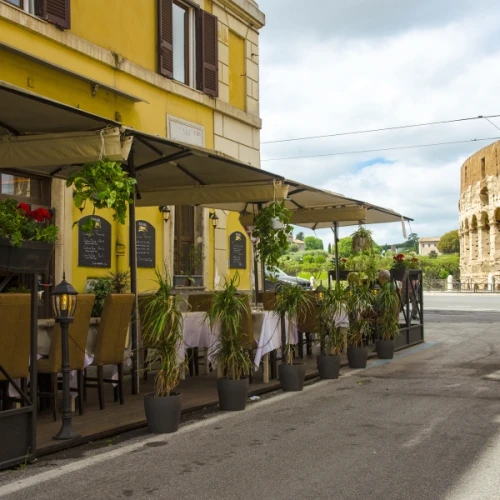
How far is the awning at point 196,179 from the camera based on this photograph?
23.8ft

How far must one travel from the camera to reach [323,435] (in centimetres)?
541

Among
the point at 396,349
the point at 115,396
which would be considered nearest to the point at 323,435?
the point at 115,396

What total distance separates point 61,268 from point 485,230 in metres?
57.8

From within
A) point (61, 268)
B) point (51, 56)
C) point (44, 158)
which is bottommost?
point (61, 268)

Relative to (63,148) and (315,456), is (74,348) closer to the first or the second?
(63,148)

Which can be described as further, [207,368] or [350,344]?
[350,344]

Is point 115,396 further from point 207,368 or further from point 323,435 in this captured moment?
point 323,435

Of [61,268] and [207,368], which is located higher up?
[61,268]

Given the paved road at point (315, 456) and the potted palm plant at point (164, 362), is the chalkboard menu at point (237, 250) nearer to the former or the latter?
the paved road at point (315, 456)

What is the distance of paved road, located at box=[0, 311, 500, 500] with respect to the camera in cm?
403

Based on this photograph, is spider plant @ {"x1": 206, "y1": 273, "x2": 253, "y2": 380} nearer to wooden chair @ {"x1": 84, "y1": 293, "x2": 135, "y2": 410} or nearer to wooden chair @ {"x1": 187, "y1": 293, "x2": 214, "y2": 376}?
wooden chair @ {"x1": 84, "y1": 293, "x2": 135, "y2": 410}

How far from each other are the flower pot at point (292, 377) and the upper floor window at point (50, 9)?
5452mm

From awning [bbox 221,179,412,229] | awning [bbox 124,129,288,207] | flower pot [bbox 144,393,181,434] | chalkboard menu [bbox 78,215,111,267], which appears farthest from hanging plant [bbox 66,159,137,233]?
awning [bbox 221,179,412,229]

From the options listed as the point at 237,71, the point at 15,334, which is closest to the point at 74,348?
the point at 15,334
